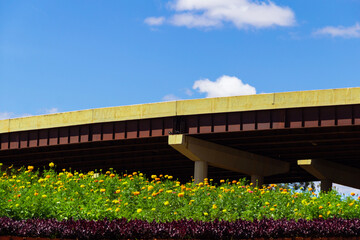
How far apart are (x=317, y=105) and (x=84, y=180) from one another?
61.9ft

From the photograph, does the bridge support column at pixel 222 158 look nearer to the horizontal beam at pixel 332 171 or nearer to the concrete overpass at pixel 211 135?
the concrete overpass at pixel 211 135

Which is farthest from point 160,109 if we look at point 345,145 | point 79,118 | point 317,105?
A: point 345,145

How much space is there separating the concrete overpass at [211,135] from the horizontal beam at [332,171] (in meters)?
0.09

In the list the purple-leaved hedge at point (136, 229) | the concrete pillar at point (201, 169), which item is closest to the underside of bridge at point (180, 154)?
the concrete pillar at point (201, 169)

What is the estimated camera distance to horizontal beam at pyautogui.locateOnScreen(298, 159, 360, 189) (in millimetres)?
52406

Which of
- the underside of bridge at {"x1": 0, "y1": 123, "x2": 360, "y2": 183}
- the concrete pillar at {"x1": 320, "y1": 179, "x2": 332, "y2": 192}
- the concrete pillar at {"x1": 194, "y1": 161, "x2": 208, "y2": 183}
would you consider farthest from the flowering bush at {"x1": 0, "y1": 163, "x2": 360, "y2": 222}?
the concrete pillar at {"x1": 320, "y1": 179, "x2": 332, "y2": 192}

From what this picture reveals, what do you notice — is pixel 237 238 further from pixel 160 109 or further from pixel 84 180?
pixel 160 109

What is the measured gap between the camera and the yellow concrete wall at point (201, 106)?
3766 cm

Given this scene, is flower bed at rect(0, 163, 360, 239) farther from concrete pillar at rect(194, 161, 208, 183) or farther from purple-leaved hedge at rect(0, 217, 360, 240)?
concrete pillar at rect(194, 161, 208, 183)

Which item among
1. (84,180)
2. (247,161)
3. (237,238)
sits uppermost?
(247,161)

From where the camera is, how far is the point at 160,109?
136 ft

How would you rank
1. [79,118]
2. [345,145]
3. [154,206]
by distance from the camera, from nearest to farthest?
[154,206], [79,118], [345,145]

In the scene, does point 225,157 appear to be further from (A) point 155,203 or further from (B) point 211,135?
(A) point 155,203

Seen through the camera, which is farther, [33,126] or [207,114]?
[33,126]
